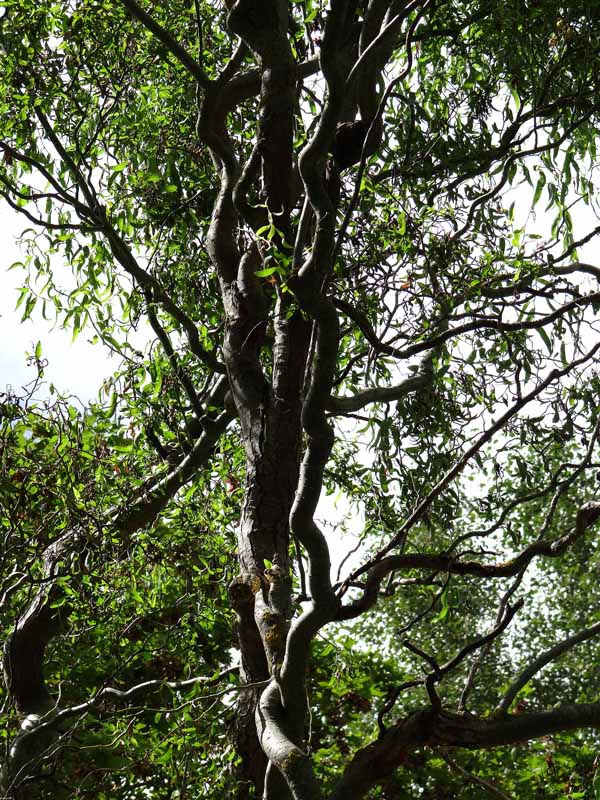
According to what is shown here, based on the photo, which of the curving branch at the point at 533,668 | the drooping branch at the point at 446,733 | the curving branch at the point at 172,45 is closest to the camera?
the drooping branch at the point at 446,733

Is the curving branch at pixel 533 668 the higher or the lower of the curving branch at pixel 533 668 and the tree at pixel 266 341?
the lower

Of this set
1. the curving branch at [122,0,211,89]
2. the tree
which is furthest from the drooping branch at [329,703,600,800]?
the curving branch at [122,0,211,89]

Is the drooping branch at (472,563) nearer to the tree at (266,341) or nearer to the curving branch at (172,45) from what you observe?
the tree at (266,341)

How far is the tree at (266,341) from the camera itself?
360 cm

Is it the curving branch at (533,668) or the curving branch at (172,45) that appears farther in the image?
the curving branch at (172,45)

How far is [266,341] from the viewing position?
5641 mm

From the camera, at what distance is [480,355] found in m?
5.39

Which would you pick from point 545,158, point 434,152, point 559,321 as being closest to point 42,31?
point 434,152

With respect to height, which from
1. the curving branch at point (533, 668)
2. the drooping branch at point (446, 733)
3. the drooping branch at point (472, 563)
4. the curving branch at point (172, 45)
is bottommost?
the drooping branch at point (446, 733)

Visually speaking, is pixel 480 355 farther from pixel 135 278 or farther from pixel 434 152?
pixel 135 278

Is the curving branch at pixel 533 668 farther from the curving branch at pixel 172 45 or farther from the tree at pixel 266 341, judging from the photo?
the curving branch at pixel 172 45

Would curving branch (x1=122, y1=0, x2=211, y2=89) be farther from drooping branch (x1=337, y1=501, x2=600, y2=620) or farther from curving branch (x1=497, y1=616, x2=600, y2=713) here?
curving branch (x1=497, y1=616, x2=600, y2=713)

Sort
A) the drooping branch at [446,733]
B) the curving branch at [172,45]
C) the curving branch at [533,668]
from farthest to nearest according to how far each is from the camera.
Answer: the curving branch at [172,45], the curving branch at [533,668], the drooping branch at [446,733]

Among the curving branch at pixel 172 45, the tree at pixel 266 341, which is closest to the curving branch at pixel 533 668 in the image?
the tree at pixel 266 341
